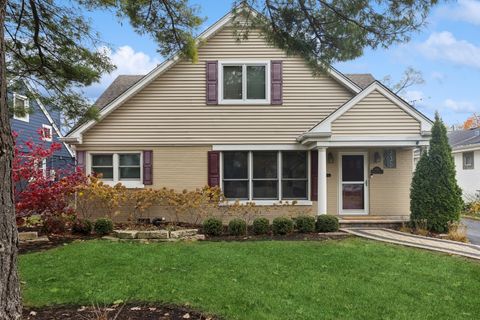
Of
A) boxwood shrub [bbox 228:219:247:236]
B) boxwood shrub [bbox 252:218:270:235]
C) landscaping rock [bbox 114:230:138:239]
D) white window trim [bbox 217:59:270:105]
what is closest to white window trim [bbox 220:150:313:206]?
white window trim [bbox 217:59:270:105]

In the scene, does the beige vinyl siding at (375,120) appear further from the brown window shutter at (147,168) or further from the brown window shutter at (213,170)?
the brown window shutter at (147,168)

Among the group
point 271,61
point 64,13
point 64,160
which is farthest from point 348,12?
point 64,160

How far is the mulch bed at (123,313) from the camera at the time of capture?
4.38m

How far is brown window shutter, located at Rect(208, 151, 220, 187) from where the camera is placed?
12391 millimetres

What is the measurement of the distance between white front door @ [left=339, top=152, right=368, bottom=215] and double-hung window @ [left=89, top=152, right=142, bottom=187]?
19.5ft

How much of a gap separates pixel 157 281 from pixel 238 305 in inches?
57.1

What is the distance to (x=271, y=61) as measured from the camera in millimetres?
12523

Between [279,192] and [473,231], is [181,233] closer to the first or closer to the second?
[279,192]

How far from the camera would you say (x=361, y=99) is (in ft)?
36.8

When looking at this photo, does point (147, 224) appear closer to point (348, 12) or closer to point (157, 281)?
point (157, 281)

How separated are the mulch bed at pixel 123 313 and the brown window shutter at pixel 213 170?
7.64 meters

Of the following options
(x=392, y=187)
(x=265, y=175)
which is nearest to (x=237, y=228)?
(x=265, y=175)

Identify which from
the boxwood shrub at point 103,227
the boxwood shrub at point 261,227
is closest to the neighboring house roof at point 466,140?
the boxwood shrub at point 261,227

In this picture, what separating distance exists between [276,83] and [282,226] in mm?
4510
